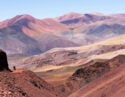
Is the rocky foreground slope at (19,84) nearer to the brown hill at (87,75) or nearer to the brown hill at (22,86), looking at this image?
the brown hill at (22,86)

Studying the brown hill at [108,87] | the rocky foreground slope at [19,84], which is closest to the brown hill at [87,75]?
the brown hill at [108,87]

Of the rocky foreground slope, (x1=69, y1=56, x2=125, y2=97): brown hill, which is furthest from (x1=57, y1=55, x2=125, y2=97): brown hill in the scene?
the rocky foreground slope

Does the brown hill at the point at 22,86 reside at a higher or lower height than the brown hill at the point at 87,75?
higher

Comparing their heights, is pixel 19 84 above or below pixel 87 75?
above

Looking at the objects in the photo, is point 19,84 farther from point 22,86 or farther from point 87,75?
point 87,75

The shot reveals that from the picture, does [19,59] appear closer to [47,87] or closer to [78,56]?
[78,56]

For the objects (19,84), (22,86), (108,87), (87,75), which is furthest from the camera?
(87,75)

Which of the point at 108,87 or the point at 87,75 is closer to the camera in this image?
the point at 108,87

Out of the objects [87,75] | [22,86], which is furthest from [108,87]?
[87,75]

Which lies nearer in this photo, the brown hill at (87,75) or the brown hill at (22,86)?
the brown hill at (22,86)

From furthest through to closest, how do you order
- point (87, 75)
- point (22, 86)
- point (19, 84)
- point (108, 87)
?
point (87, 75)
point (108, 87)
point (22, 86)
point (19, 84)

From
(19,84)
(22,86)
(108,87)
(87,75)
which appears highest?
(19,84)
